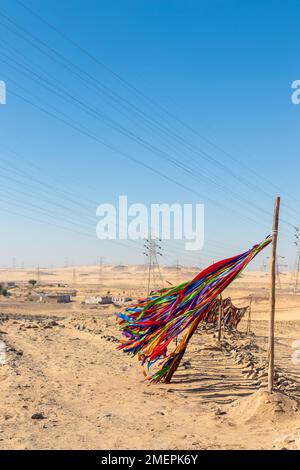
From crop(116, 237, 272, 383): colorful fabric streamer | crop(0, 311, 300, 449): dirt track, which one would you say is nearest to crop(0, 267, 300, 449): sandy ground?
crop(0, 311, 300, 449): dirt track

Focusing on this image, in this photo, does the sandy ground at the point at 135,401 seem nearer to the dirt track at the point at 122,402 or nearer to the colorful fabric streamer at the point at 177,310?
the dirt track at the point at 122,402

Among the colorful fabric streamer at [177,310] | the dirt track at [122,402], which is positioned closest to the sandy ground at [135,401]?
the dirt track at [122,402]

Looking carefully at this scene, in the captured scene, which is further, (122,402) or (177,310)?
(177,310)

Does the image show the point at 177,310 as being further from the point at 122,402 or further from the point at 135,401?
the point at 122,402

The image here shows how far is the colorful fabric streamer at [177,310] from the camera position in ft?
34.7

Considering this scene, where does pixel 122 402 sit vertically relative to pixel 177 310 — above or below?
below

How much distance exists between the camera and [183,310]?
426 inches

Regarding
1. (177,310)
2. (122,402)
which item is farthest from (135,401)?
(177,310)

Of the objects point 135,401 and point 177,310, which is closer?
point 135,401

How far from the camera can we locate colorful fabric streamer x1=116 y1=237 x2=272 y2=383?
10586mm

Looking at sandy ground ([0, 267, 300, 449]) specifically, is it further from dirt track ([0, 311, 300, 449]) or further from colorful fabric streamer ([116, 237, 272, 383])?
colorful fabric streamer ([116, 237, 272, 383])

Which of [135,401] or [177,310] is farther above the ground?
[177,310]

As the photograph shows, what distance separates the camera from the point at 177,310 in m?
10.9
